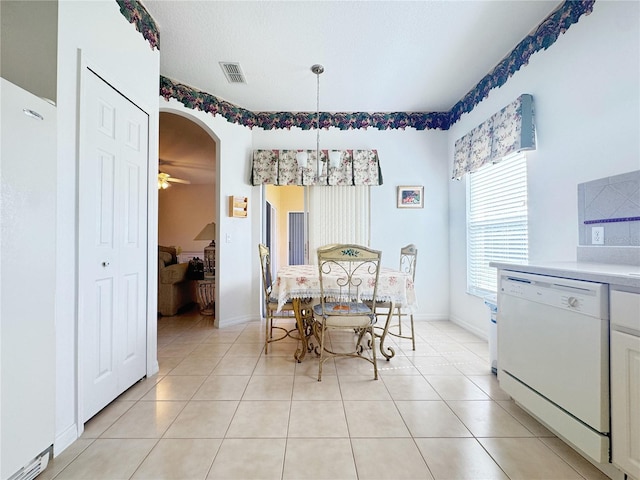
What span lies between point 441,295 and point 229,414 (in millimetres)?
3125

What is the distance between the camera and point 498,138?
2.66 m

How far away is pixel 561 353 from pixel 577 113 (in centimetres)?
172

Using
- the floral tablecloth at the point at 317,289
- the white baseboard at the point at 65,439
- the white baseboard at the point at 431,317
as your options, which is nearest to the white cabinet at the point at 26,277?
the white baseboard at the point at 65,439

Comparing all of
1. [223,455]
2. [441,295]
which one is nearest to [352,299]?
[223,455]

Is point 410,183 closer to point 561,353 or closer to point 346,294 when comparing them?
point 346,294

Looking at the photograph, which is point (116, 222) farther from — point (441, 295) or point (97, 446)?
point (441, 295)

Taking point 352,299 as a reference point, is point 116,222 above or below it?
above

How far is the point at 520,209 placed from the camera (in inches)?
101

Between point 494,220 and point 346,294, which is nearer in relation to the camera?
point 346,294

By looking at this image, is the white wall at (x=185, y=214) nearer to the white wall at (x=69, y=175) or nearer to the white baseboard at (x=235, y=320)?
the white baseboard at (x=235, y=320)

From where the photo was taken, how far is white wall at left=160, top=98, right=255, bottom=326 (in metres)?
3.50

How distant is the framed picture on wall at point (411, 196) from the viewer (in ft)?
12.6

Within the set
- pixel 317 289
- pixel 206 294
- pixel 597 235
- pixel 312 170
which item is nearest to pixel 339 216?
pixel 312 170

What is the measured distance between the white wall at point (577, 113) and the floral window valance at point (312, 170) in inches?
63.0
